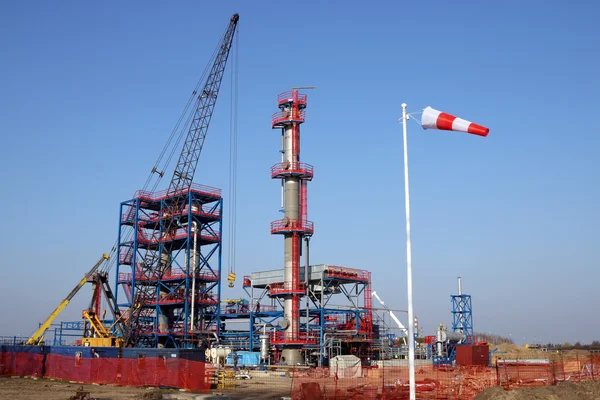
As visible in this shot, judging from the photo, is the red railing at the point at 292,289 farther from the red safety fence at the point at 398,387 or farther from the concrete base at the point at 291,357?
the red safety fence at the point at 398,387

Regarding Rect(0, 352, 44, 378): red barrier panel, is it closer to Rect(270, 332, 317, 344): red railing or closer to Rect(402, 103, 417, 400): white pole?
Rect(270, 332, 317, 344): red railing

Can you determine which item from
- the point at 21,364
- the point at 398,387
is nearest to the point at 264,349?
the point at 21,364

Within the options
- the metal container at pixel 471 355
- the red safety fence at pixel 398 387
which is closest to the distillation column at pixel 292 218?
the metal container at pixel 471 355

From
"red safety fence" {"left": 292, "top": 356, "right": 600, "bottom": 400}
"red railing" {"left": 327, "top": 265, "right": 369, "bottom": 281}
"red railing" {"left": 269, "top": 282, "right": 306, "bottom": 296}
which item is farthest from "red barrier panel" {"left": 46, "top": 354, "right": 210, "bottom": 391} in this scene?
"red railing" {"left": 327, "top": 265, "right": 369, "bottom": 281}

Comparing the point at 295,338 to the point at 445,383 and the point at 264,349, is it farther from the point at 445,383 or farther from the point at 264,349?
the point at 445,383

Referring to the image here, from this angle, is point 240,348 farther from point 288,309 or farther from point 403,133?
point 403,133

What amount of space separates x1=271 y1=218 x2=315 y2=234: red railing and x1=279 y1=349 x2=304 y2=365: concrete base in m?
13.8

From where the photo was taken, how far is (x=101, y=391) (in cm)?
4131

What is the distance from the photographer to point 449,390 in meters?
36.0

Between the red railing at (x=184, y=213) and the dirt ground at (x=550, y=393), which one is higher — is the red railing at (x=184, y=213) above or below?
above

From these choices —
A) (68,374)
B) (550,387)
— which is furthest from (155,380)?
(550,387)

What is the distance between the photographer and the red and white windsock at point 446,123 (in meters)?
20.0

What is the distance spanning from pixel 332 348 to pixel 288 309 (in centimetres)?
681

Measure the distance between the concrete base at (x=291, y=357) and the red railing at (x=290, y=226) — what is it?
545 inches
